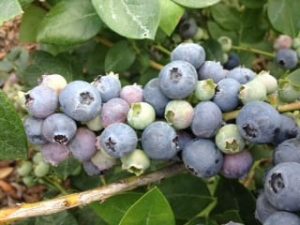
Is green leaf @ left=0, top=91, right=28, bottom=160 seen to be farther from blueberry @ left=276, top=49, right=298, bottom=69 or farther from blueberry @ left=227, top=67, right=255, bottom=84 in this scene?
blueberry @ left=276, top=49, right=298, bottom=69

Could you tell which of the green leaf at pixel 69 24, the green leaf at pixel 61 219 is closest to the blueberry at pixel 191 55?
the green leaf at pixel 69 24

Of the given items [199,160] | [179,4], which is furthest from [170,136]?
[179,4]

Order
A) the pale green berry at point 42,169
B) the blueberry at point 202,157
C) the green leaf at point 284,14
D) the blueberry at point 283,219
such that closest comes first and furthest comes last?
1. the blueberry at point 283,219
2. the blueberry at point 202,157
3. the green leaf at point 284,14
4. the pale green berry at point 42,169

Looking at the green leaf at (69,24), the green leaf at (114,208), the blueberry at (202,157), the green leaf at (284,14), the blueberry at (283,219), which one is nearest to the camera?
the blueberry at (283,219)

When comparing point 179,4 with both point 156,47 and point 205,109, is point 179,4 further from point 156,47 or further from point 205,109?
point 156,47

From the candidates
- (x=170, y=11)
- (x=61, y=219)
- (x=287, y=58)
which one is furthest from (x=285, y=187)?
(x=287, y=58)

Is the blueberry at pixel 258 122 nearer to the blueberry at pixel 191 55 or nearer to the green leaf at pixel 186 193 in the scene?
the blueberry at pixel 191 55
